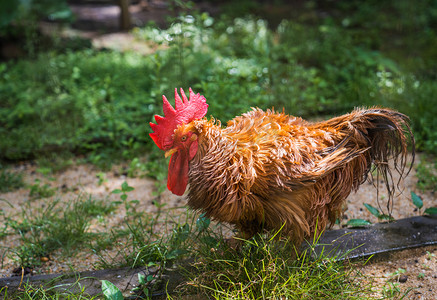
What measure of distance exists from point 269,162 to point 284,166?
9 cm

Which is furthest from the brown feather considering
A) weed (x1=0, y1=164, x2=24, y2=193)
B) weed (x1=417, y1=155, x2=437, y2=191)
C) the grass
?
weed (x1=0, y1=164, x2=24, y2=193)

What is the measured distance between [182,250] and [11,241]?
1680mm

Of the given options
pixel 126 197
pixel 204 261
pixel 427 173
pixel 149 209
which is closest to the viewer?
pixel 204 261

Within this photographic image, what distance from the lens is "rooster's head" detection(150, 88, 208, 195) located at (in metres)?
2.60

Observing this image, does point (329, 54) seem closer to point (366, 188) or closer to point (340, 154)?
point (366, 188)

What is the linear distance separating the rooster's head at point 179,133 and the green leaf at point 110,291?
2.32 feet

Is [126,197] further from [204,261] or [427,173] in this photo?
[427,173]

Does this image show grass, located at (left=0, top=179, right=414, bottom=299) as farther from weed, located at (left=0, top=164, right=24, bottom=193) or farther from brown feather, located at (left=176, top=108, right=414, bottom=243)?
weed, located at (left=0, top=164, right=24, bottom=193)

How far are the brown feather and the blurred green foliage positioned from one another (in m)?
1.56

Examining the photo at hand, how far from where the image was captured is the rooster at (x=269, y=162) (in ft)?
8.32

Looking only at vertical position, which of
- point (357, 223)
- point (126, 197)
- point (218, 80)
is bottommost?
point (126, 197)

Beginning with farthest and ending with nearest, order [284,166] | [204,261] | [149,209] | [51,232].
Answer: [149,209]
[51,232]
[204,261]
[284,166]

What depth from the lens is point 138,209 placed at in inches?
163

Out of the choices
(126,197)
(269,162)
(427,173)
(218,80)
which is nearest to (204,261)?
A: (269,162)
